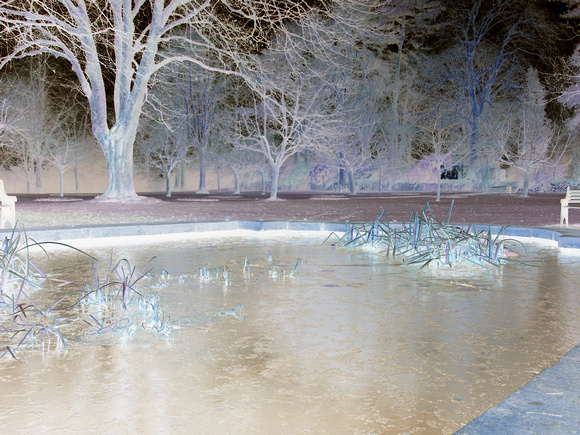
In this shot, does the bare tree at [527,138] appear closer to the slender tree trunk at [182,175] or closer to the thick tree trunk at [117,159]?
the thick tree trunk at [117,159]

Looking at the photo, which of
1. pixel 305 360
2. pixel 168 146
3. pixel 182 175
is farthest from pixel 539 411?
pixel 182 175

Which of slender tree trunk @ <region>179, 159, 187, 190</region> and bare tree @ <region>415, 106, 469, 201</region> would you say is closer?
bare tree @ <region>415, 106, 469, 201</region>

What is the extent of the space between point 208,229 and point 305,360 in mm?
7057

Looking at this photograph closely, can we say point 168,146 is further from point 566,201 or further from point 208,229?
point 566,201

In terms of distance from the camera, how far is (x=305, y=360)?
3.11 meters

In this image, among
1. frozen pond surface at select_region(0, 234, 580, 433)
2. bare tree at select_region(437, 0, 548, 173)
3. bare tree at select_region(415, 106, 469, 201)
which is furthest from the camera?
bare tree at select_region(437, 0, 548, 173)

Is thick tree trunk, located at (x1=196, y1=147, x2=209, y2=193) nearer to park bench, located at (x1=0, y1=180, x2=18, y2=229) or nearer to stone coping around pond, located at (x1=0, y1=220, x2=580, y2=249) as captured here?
stone coping around pond, located at (x1=0, y1=220, x2=580, y2=249)

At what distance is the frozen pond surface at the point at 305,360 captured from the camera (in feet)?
7.85

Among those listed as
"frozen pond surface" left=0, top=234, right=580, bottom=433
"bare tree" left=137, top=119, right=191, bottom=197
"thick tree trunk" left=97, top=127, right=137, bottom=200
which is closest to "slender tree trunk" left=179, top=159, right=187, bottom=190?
"bare tree" left=137, top=119, right=191, bottom=197

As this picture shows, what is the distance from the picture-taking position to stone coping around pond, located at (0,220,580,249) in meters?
8.01

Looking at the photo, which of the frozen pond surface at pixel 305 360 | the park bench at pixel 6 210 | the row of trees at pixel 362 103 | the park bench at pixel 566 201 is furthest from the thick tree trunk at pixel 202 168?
the frozen pond surface at pixel 305 360

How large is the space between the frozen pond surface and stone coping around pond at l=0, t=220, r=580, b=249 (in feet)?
9.60

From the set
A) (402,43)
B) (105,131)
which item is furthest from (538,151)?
(105,131)

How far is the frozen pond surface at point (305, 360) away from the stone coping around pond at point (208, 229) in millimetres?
2926
